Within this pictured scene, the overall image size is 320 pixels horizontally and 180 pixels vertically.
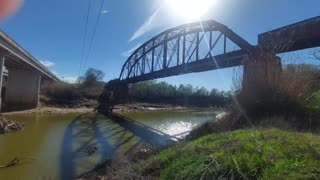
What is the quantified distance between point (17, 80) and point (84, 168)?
1671 inches

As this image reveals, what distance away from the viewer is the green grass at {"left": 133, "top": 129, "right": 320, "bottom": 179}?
495 cm

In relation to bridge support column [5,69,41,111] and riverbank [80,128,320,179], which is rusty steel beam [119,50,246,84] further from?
bridge support column [5,69,41,111]

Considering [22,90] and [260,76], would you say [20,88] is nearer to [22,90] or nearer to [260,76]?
[22,90]

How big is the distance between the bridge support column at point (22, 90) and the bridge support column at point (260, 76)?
42.0m

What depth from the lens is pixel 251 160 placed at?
215 inches

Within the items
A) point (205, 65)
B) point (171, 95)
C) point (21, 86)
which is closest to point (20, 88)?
point (21, 86)

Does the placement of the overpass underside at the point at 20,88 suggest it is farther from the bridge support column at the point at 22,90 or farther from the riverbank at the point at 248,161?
the riverbank at the point at 248,161

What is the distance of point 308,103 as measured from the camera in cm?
1103

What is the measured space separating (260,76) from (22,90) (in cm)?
4515

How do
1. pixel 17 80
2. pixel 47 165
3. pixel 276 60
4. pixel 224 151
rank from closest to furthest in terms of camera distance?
pixel 224 151
pixel 276 60
pixel 47 165
pixel 17 80

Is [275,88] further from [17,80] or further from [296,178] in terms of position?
[17,80]

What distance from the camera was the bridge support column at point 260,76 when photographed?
464 inches

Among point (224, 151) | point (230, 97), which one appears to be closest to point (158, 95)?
point (230, 97)

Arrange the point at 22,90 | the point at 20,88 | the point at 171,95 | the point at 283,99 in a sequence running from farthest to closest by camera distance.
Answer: the point at 171,95 → the point at 20,88 → the point at 22,90 → the point at 283,99
